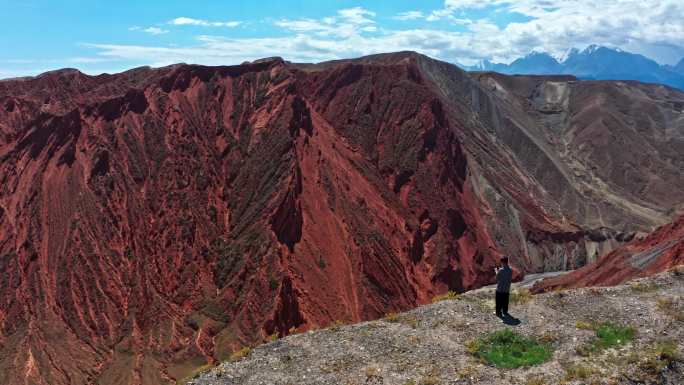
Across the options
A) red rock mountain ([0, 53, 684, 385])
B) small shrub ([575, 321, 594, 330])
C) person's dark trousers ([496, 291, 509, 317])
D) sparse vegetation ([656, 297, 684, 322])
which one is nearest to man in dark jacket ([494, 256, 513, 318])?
person's dark trousers ([496, 291, 509, 317])

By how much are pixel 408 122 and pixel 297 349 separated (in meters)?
48.3

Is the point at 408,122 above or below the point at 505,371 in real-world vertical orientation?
above

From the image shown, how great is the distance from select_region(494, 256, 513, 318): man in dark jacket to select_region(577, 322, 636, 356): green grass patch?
2188 millimetres

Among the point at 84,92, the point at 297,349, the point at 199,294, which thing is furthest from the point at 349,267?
the point at 84,92

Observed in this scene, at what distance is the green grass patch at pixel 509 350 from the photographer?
12555 millimetres

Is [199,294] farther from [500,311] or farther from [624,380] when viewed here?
[624,380]

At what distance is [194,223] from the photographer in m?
41.1

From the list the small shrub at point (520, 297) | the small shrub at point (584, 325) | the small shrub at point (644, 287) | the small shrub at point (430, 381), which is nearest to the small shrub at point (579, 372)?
the small shrub at point (584, 325)

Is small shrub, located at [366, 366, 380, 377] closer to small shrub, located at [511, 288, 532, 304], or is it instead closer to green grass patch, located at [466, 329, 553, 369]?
green grass patch, located at [466, 329, 553, 369]

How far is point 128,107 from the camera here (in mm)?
46438

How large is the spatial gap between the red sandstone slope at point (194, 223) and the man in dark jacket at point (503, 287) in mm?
21527

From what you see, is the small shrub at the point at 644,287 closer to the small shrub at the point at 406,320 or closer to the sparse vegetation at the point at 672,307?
the sparse vegetation at the point at 672,307

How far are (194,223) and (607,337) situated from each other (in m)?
32.8

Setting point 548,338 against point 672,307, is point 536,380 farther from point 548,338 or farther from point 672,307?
point 672,307
